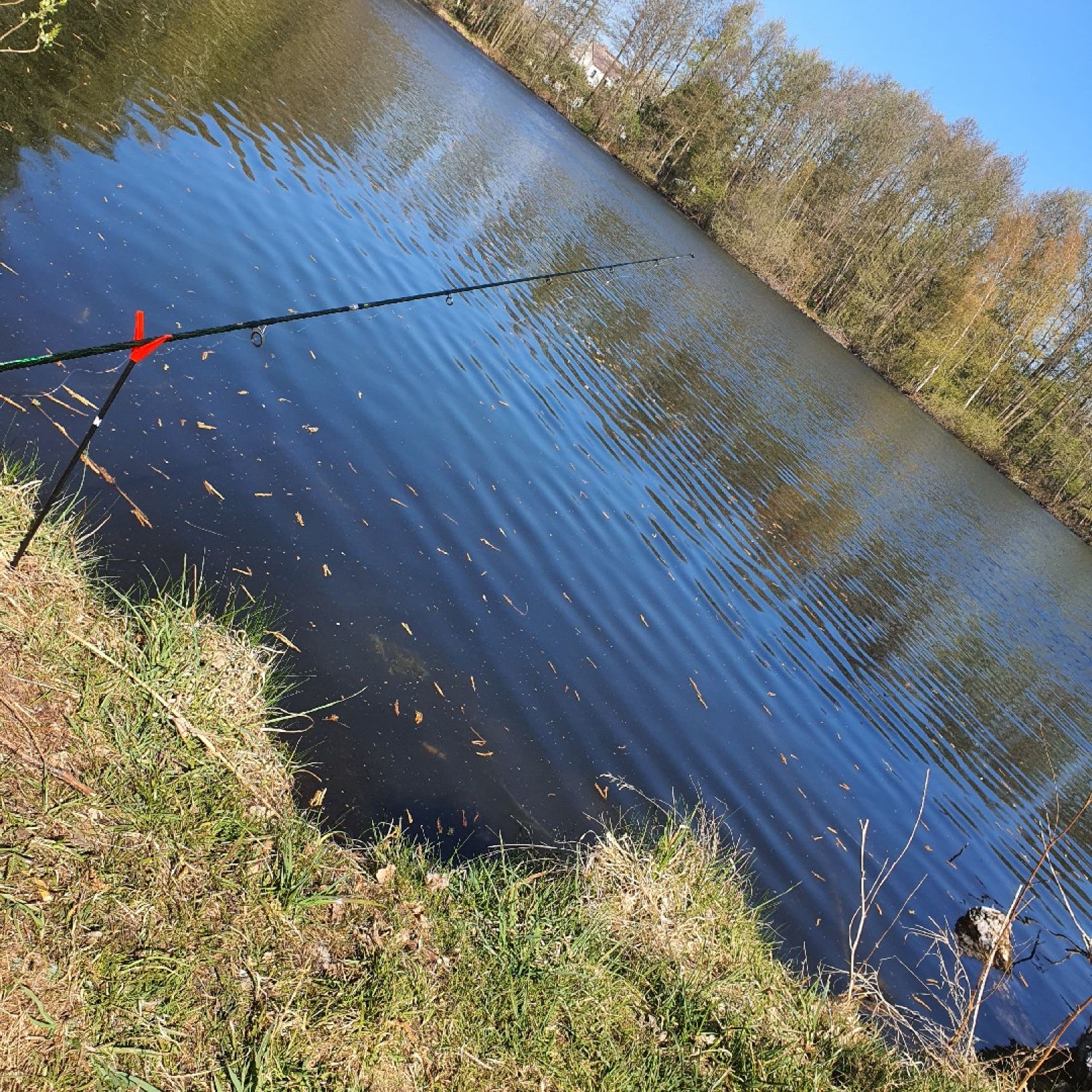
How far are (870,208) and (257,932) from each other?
53208mm

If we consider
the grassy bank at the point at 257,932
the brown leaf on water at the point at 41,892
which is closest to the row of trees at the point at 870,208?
the grassy bank at the point at 257,932

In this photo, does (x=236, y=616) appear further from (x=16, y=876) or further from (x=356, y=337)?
(x=356, y=337)

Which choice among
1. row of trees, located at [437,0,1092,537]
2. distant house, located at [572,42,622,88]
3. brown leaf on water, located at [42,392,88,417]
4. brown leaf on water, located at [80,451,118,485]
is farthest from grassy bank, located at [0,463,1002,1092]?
distant house, located at [572,42,622,88]

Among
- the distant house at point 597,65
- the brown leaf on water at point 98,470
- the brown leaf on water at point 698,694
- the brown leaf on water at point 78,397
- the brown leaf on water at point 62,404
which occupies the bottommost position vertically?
the brown leaf on water at point 98,470

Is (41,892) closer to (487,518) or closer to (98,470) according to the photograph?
(98,470)

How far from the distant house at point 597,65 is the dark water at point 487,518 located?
36.4 m

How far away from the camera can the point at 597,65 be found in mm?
59781

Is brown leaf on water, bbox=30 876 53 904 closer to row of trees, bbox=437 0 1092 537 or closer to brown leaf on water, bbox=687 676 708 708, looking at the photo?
brown leaf on water, bbox=687 676 708 708

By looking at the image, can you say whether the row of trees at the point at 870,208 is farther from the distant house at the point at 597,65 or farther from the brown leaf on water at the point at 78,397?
the brown leaf on water at the point at 78,397

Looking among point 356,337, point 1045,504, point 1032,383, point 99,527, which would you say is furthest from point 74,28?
point 1032,383

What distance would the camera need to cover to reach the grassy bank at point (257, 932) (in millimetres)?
3043

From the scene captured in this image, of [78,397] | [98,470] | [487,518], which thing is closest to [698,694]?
[487,518]

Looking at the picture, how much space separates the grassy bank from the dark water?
90 cm

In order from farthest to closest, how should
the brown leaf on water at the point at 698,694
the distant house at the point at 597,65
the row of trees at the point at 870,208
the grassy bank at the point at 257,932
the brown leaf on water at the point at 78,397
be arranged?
1. the distant house at the point at 597,65
2. the row of trees at the point at 870,208
3. the brown leaf on water at the point at 698,694
4. the brown leaf on water at the point at 78,397
5. the grassy bank at the point at 257,932
